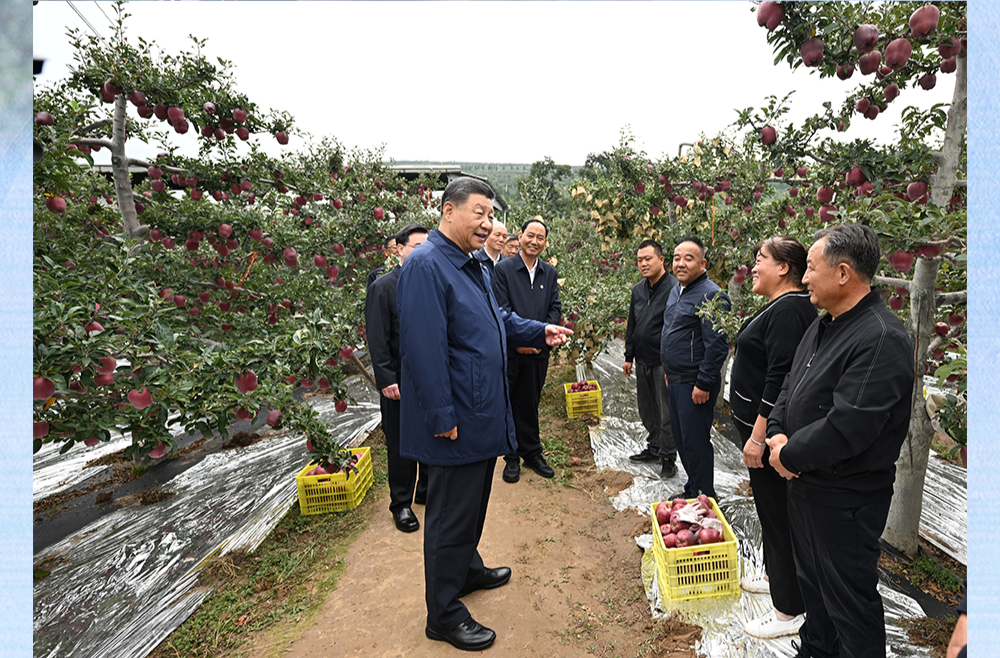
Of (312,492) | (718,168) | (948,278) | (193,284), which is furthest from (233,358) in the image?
(718,168)

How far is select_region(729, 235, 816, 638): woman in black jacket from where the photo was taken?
2133 millimetres

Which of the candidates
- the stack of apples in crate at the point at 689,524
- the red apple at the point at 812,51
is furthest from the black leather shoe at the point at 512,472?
the red apple at the point at 812,51

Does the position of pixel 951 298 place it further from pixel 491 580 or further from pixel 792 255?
pixel 491 580

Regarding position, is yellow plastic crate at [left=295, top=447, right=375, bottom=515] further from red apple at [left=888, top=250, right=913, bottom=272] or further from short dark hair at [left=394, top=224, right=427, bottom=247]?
red apple at [left=888, top=250, right=913, bottom=272]

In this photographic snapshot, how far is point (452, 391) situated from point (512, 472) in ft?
6.81

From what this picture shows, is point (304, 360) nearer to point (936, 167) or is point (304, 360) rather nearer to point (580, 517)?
point (580, 517)

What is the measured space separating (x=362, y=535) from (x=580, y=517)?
1.50 meters

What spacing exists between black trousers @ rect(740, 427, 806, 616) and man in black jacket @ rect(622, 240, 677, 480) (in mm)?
1593

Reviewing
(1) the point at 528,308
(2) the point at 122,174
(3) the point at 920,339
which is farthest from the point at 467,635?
(2) the point at 122,174

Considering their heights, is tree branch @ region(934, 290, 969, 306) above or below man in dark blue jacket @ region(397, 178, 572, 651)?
above

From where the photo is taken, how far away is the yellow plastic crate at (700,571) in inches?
94.4

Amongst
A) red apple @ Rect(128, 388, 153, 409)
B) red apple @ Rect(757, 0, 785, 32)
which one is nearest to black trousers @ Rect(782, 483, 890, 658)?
red apple @ Rect(757, 0, 785, 32)

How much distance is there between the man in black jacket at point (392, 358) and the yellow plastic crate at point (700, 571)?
1654 millimetres

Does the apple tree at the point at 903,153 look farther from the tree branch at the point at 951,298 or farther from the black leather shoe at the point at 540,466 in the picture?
the black leather shoe at the point at 540,466
